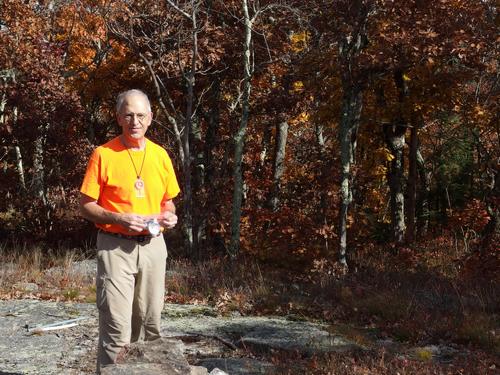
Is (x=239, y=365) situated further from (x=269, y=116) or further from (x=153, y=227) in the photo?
(x=269, y=116)

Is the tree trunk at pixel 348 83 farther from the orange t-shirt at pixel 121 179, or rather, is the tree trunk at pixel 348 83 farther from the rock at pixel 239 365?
the orange t-shirt at pixel 121 179

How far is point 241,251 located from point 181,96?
166 inches

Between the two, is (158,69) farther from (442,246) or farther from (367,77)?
(442,246)

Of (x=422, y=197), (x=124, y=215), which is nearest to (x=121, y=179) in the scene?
(x=124, y=215)

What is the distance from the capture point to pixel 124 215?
3.87 m

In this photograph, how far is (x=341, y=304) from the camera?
29.6ft

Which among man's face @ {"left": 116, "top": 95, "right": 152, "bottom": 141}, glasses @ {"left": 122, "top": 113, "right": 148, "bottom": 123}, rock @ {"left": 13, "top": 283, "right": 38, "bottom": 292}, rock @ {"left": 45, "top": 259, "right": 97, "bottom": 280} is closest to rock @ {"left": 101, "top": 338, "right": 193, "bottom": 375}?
man's face @ {"left": 116, "top": 95, "right": 152, "bottom": 141}

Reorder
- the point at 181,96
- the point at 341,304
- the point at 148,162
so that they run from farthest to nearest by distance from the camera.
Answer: the point at 181,96
the point at 341,304
the point at 148,162

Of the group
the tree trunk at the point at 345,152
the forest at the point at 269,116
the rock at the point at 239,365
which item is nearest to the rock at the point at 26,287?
the forest at the point at 269,116

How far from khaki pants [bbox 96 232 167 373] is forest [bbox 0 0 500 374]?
4.76 meters

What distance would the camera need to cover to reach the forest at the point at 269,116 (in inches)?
455

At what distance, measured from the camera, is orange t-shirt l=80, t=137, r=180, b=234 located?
392 cm

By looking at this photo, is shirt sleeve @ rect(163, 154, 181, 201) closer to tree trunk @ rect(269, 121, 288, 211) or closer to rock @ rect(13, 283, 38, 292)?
rock @ rect(13, 283, 38, 292)

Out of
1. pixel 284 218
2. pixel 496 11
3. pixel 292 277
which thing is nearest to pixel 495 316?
pixel 292 277
